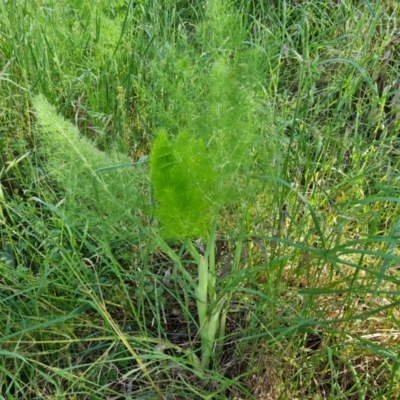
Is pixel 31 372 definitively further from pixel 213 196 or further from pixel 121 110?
pixel 121 110

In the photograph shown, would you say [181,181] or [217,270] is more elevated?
[181,181]

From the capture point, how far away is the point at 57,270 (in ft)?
4.45

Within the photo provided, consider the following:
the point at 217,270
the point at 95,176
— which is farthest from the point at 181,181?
the point at 217,270

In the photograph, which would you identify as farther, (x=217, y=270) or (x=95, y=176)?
(x=217, y=270)

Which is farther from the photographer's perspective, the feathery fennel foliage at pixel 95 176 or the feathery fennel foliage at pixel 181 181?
the feathery fennel foliage at pixel 95 176

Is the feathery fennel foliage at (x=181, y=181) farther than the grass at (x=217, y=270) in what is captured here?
No

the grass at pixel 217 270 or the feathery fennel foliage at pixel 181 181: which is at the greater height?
the feathery fennel foliage at pixel 181 181

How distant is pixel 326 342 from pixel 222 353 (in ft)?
0.77

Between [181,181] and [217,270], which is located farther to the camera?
[217,270]

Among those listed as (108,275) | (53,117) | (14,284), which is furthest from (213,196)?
(14,284)

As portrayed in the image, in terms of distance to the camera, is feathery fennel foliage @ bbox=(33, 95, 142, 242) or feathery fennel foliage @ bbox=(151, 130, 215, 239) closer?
feathery fennel foliage @ bbox=(151, 130, 215, 239)

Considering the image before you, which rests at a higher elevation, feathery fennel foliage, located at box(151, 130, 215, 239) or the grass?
feathery fennel foliage, located at box(151, 130, 215, 239)

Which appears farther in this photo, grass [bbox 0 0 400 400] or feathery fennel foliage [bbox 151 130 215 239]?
grass [bbox 0 0 400 400]

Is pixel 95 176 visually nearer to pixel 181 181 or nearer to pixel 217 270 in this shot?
pixel 181 181
